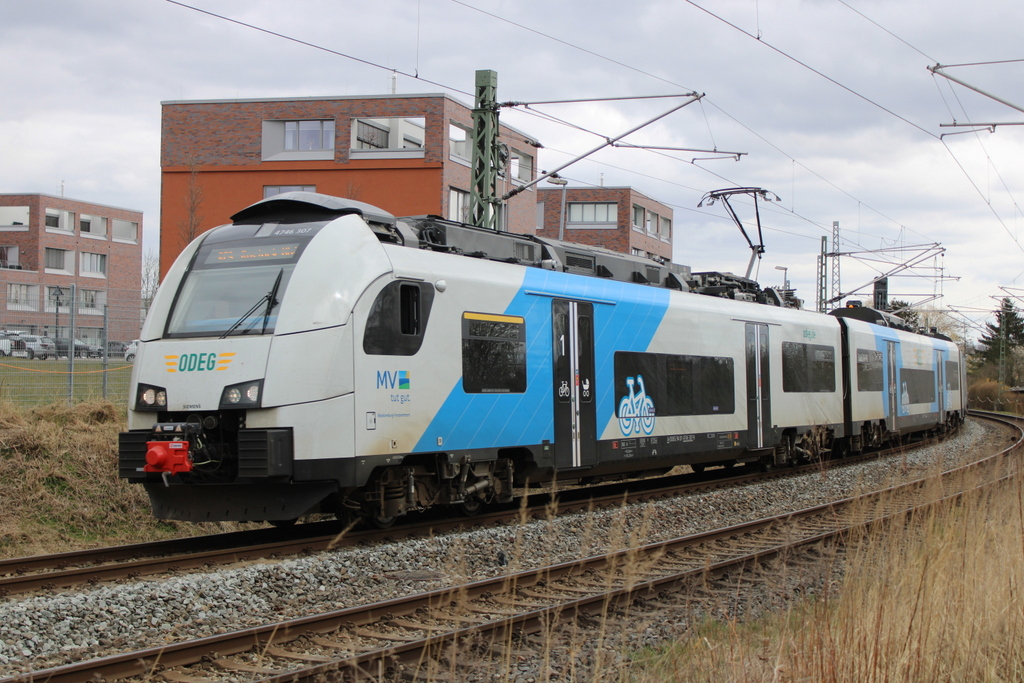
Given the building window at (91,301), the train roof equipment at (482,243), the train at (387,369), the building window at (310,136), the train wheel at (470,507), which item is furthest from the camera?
the building window at (310,136)

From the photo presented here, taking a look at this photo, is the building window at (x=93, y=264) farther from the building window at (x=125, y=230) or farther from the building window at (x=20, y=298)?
the building window at (x=20, y=298)

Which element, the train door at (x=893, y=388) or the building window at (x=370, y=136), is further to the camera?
the building window at (x=370, y=136)

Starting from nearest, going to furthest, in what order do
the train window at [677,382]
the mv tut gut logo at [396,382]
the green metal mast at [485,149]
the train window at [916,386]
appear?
the mv tut gut logo at [396,382]
the train window at [677,382]
the green metal mast at [485,149]
the train window at [916,386]

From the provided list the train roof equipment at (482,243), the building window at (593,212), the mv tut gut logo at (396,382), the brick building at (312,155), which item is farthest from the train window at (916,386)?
the building window at (593,212)

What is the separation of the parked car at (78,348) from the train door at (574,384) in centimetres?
764

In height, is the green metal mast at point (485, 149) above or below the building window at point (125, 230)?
below

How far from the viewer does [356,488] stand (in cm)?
907

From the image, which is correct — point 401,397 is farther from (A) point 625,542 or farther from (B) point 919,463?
(B) point 919,463

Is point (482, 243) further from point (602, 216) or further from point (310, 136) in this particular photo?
point (602, 216)

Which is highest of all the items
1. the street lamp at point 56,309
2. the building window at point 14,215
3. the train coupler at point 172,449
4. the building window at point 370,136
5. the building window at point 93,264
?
the building window at point 14,215

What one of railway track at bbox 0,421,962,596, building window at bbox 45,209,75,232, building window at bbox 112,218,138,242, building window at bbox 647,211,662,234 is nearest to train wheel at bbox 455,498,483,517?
railway track at bbox 0,421,962,596

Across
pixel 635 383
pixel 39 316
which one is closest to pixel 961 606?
pixel 635 383

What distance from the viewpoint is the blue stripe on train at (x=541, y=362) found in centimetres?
955

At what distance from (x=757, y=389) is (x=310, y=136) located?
73.7 feet
